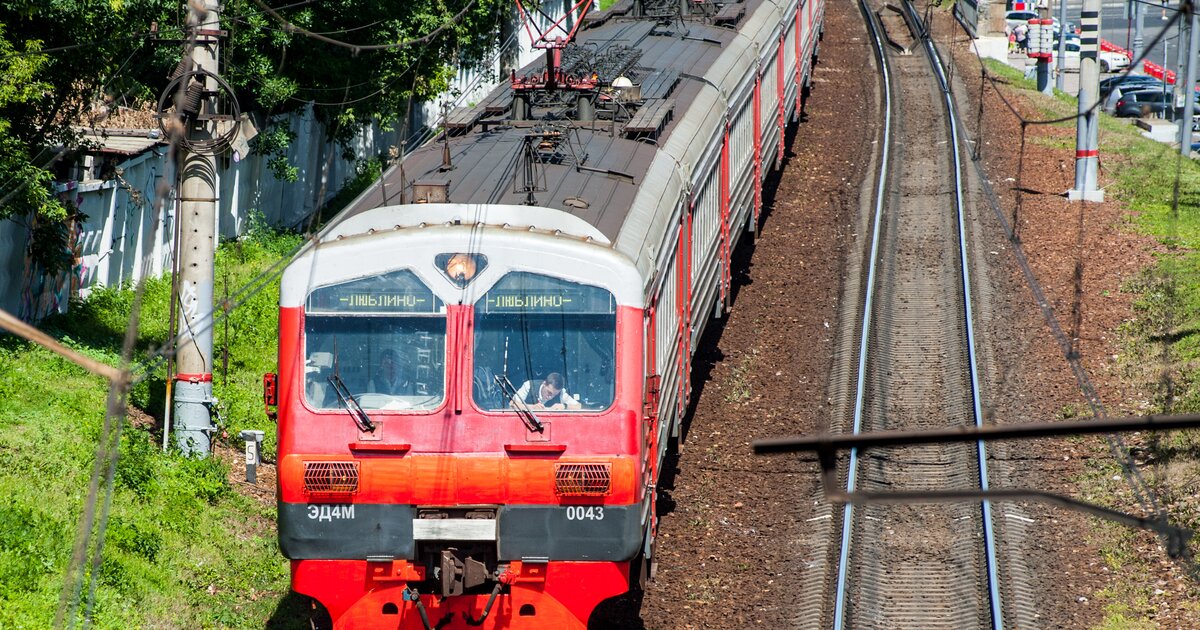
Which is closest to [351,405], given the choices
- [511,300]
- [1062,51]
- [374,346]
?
[374,346]

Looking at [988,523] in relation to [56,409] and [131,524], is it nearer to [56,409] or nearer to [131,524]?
[131,524]

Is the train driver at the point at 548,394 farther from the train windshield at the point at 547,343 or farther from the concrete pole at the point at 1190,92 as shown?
the concrete pole at the point at 1190,92

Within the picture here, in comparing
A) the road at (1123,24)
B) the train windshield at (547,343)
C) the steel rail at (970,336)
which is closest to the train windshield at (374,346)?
the train windshield at (547,343)

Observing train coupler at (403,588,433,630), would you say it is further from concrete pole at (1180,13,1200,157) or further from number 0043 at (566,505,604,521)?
concrete pole at (1180,13,1200,157)

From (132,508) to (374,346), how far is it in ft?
13.1

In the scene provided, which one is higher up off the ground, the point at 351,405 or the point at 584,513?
the point at 351,405

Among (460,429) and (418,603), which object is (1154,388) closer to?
(460,429)

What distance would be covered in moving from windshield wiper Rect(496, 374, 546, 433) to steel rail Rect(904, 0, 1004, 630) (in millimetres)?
2918

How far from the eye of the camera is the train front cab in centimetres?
886

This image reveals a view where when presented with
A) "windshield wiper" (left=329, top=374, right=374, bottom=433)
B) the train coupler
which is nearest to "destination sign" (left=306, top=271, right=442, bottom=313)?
"windshield wiper" (left=329, top=374, right=374, bottom=433)

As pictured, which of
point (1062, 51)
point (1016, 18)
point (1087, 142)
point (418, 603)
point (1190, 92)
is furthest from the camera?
point (1016, 18)

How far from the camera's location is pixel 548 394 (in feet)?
29.4

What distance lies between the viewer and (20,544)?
10.2 m

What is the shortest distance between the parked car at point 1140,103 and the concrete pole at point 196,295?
2950 centimetres
